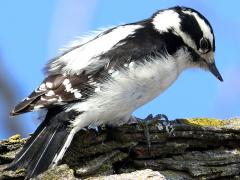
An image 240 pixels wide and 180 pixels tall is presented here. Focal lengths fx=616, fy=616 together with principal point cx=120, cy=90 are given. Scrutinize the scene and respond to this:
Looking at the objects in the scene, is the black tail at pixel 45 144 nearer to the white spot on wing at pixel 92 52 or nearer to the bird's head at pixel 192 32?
the white spot on wing at pixel 92 52

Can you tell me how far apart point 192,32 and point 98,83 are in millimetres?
917

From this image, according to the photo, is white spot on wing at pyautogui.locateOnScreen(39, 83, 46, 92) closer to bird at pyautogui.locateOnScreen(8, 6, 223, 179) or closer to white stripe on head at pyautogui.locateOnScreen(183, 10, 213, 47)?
bird at pyautogui.locateOnScreen(8, 6, 223, 179)

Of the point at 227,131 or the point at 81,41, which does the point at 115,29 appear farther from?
the point at 227,131

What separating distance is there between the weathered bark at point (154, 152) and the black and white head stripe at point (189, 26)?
71 cm

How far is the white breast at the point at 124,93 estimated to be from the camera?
3.84 metres

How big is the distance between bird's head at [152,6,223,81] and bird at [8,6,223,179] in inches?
0.6

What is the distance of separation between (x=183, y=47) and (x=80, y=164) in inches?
49.3

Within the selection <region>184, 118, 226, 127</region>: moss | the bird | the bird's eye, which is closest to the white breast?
the bird

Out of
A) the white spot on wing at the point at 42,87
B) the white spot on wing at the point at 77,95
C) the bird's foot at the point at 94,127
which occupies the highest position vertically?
the white spot on wing at the point at 42,87

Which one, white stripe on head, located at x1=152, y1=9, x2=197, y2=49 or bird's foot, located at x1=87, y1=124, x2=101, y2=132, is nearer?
bird's foot, located at x1=87, y1=124, x2=101, y2=132

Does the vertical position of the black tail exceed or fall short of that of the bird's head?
it falls short

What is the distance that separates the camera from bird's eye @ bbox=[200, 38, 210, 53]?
4.41m

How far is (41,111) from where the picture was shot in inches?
156

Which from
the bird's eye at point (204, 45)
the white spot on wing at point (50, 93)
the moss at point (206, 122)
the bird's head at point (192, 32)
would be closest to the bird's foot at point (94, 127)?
the white spot on wing at point (50, 93)
